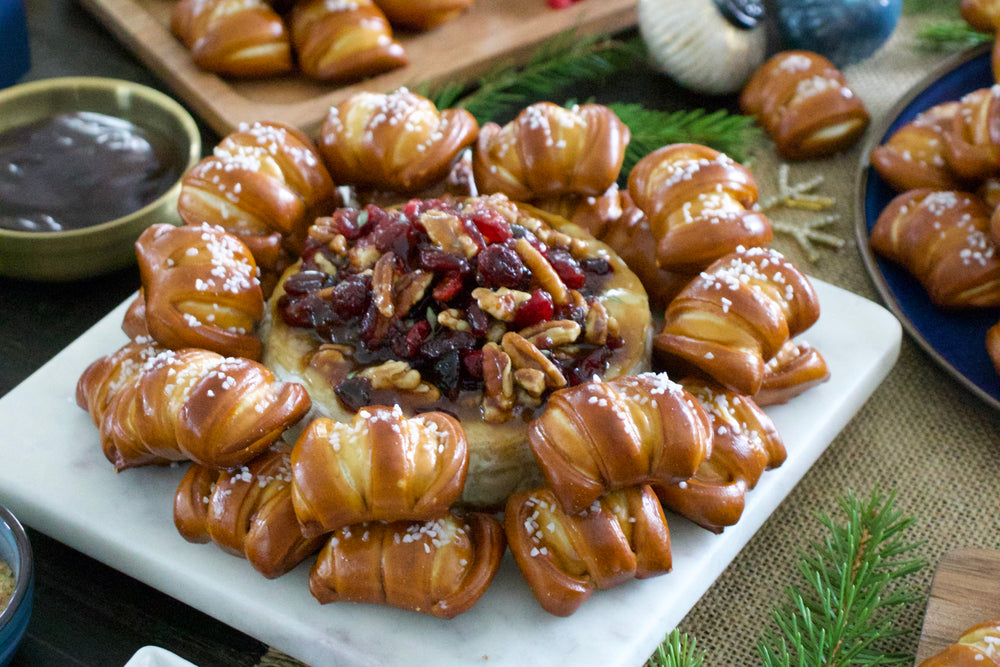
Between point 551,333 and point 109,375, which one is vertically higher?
point 551,333

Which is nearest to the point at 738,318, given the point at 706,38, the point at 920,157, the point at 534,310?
the point at 534,310

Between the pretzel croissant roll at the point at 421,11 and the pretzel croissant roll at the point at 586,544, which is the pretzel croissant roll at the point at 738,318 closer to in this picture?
the pretzel croissant roll at the point at 586,544

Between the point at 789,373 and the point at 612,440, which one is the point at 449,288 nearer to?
the point at 612,440

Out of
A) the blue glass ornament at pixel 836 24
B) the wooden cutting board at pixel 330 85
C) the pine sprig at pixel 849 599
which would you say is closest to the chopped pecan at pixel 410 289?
the pine sprig at pixel 849 599

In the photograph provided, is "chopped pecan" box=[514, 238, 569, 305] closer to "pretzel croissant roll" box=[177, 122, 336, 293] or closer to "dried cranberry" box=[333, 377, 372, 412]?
"dried cranberry" box=[333, 377, 372, 412]

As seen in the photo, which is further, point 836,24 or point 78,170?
point 836,24

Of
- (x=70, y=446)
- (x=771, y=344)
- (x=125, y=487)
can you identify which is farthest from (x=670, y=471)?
(x=70, y=446)

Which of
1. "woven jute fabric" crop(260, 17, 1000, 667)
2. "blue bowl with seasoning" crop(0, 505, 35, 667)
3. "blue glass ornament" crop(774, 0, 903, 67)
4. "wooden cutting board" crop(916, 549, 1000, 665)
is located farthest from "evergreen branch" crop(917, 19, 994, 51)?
"blue bowl with seasoning" crop(0, 505, 35, 667)
